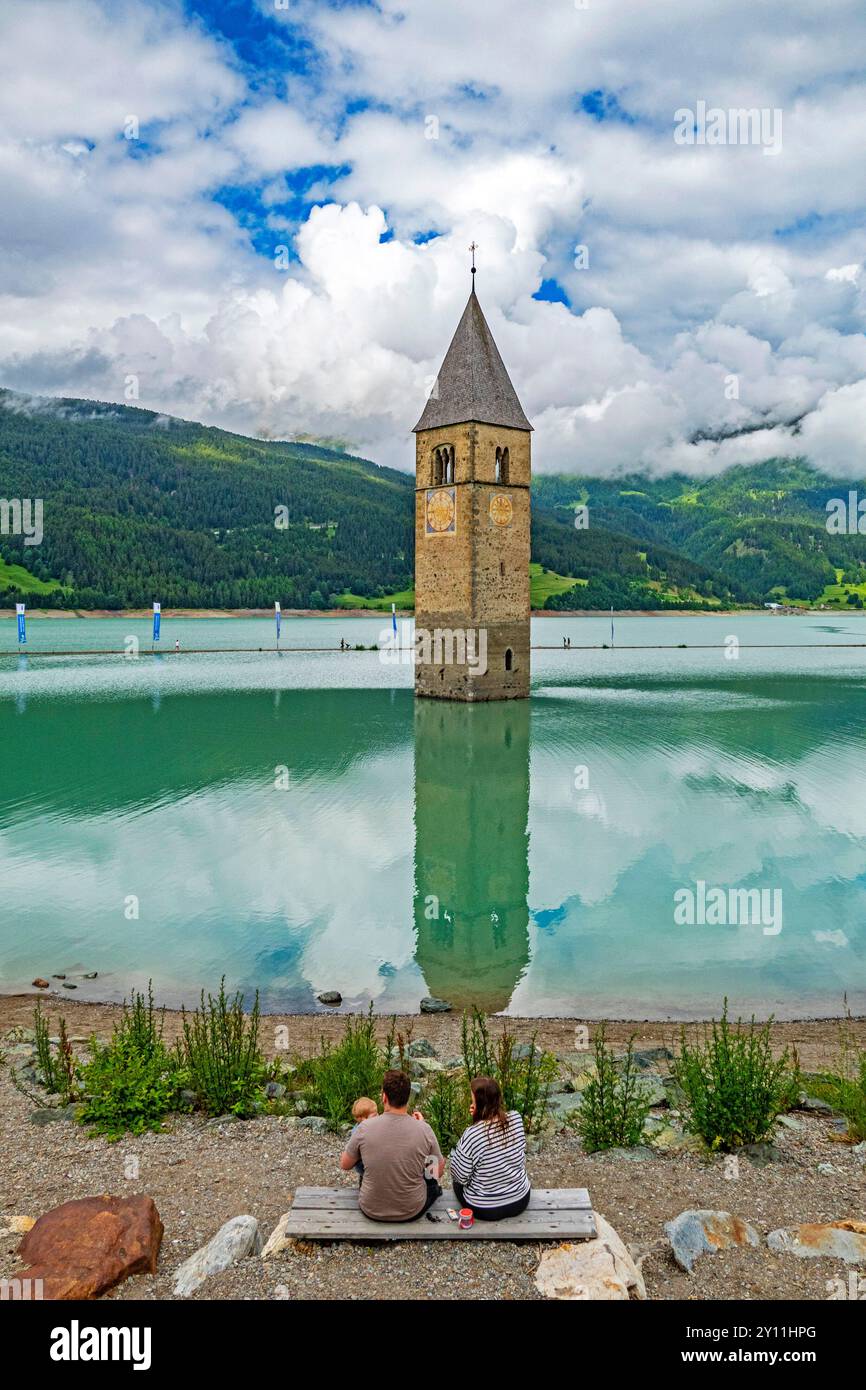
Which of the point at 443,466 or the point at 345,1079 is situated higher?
the point at 443,466

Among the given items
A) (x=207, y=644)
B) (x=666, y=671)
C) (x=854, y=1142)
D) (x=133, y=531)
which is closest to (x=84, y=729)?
(x=854, y=1142)

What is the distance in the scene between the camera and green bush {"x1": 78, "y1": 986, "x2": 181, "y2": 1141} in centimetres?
767

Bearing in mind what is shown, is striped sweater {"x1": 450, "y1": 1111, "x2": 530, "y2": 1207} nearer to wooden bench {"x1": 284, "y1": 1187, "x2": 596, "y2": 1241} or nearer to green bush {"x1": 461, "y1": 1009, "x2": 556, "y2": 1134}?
wooden bench {"x1": 284, "y1": 1187, "x2": 596, "y2": 1241}

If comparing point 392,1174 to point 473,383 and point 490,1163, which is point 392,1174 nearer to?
point 490,1163

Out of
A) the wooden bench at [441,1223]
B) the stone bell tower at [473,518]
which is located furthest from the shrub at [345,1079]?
the stone bell tower at [473,518]

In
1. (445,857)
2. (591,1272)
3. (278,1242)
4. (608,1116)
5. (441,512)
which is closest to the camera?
(591,1272)

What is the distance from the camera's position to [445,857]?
19.0m

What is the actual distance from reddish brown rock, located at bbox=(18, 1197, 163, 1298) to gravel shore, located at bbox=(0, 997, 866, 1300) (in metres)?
0.11

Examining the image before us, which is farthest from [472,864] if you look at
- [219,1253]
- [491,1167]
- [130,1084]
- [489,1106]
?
[219,1253]

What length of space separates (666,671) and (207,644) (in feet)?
174

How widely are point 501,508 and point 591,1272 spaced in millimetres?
38781

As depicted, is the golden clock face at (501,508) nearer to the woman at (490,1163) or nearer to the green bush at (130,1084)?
the green bush at (130,1084)

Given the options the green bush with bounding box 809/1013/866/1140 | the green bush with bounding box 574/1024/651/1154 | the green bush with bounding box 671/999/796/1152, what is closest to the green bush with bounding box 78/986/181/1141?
the green bush with bounding box 574/1024/651/1154
